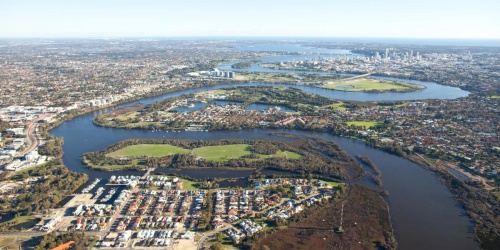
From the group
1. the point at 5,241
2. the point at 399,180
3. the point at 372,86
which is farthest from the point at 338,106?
the point at 5,241

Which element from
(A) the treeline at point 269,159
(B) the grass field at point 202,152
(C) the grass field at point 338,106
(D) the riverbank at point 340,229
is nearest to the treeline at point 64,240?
(D) the riverbank at point 340,229

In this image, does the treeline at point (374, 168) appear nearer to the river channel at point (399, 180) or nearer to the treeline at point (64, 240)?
the river channel at point (399, 180)

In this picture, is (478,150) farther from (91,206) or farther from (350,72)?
(350,72)

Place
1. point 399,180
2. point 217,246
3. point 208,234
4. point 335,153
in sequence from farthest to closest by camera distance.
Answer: point 335,153
point 399,180
point 208,234
point 217,246

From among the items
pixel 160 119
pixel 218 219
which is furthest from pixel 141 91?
pixel 218 219

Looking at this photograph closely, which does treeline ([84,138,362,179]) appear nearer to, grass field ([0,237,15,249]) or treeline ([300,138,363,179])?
treeline ([300,138,363,179])

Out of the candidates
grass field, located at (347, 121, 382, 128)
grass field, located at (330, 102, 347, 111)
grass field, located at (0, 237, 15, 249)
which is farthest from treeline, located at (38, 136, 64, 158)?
grass field, located at (330, 102, 347, 111)

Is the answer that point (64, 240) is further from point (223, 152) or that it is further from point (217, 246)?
point (223, 152)
